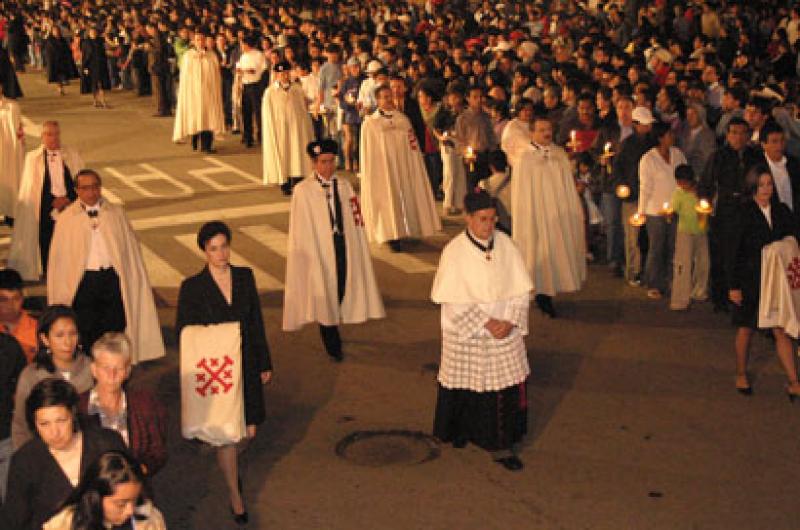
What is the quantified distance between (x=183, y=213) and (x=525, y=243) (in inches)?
254

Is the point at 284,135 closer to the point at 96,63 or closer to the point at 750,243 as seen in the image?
the point at 750,243

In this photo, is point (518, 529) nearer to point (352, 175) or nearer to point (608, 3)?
point (352, 175)

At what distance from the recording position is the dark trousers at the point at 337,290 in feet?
38.1

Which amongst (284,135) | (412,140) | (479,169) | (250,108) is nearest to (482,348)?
(479,169)

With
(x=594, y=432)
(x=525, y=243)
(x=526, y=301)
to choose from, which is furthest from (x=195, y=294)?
(x=525, y=243)

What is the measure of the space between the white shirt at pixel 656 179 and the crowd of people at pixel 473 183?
0.02m

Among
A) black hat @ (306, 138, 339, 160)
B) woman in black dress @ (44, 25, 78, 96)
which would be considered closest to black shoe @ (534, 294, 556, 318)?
black hat @ (306, 138, 339, 160)

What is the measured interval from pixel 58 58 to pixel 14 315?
25.9 metres

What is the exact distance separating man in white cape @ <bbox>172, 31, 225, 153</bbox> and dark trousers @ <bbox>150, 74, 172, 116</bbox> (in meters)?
4.34

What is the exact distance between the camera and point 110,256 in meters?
10.8

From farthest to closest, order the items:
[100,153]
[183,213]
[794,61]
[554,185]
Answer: [100,153]
[794,61]
[183,213]
[554,185]

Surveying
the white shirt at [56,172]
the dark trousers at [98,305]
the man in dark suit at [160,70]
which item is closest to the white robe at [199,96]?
the man in dark suit at [160,70]

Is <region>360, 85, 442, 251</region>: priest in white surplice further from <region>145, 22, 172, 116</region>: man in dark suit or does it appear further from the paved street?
<region>145, 22, 172, 116</region>: man in dark suit

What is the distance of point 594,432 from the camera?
985 centimetres
